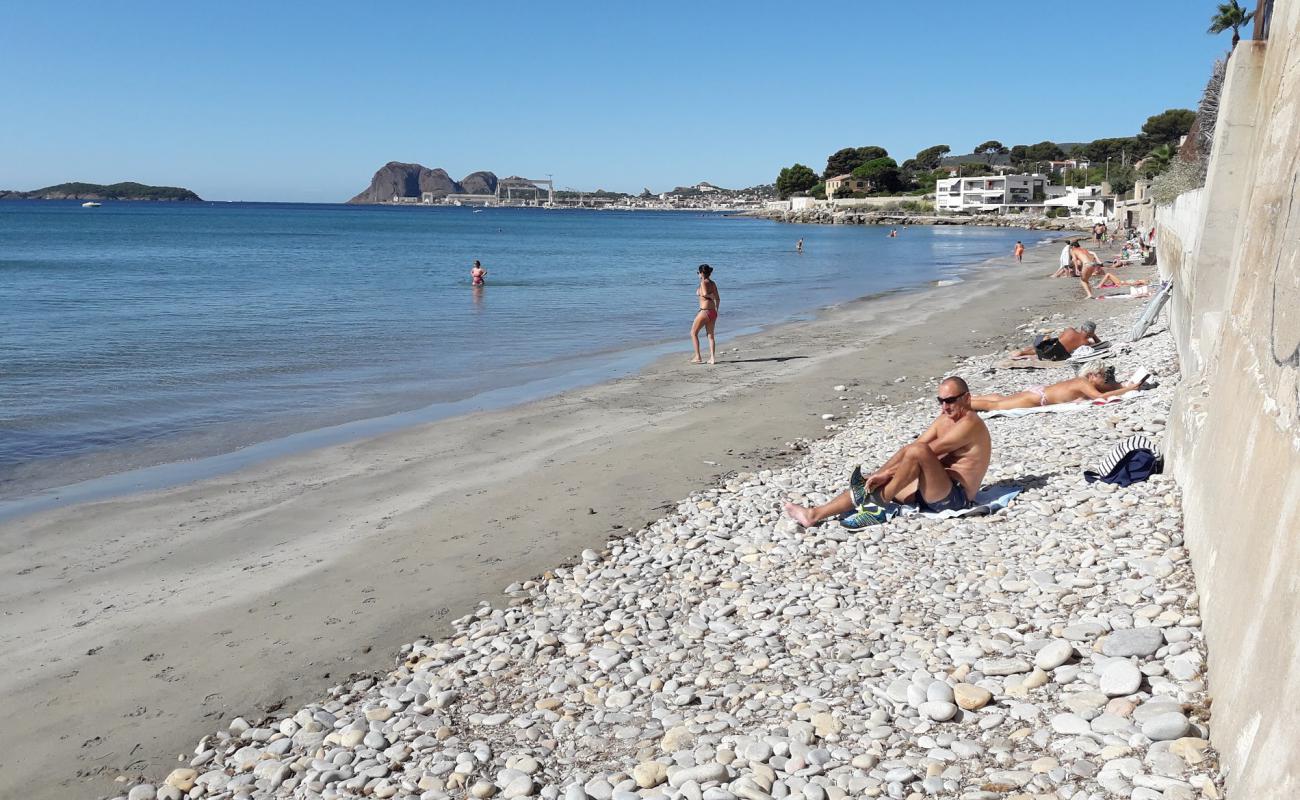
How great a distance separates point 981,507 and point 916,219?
422ft

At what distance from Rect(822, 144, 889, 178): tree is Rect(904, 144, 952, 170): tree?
627 inches

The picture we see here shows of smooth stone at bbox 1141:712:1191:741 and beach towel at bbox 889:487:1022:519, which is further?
beach towel at bbox 889:487:1022:519

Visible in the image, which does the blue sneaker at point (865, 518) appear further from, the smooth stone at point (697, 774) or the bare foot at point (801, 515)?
the smooth stone at point (697, 774)

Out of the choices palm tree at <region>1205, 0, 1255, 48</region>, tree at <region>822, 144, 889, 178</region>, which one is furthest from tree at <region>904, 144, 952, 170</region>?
palm tree at <region>1205, 0, 1255, 48</region>

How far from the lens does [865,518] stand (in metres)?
7.35

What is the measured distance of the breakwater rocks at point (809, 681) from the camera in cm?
408

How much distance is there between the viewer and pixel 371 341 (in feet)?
71.4

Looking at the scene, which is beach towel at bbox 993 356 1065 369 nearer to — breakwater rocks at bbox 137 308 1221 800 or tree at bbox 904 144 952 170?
breakwater rocks at bbox 137 308 1221 800

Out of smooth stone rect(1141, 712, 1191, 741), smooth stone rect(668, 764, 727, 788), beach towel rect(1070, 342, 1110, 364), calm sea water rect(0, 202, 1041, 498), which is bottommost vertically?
calm sea water rect(0, 202, 1041, 498)

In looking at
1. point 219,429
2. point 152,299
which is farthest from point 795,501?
point 152,299

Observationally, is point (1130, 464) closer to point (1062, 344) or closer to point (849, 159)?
point (1062, 344)

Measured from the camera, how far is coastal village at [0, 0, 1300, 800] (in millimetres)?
4047

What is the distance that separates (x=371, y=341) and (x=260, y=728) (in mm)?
17256

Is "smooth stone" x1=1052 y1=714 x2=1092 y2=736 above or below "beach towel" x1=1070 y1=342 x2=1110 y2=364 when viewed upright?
above
